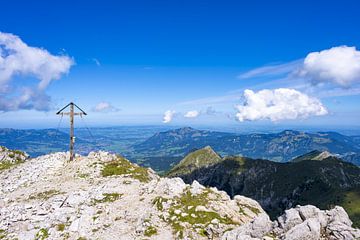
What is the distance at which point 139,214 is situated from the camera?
41.6 meters

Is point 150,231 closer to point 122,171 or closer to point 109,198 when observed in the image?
point 109,198

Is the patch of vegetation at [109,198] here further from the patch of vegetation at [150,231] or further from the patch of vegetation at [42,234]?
the patch of vegetation at [150,231]

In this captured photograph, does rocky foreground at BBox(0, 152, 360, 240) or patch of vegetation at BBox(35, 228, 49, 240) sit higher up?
rocky foreground at BBox(0, 152, 360, 240)

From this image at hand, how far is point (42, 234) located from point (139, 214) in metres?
11.6

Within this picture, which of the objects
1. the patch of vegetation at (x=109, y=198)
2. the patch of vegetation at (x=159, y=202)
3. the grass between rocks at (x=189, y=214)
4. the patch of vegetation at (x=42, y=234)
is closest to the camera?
the patch of vegetation at (x=42, y=234)

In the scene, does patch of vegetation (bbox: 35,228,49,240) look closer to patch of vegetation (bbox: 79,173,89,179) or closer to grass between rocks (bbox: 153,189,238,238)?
grass between rocks (bbox: 153,189,238,238)

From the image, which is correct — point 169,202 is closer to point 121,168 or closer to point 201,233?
point 201,233

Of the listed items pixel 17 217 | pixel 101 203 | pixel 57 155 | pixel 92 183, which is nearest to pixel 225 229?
pixel 101 203

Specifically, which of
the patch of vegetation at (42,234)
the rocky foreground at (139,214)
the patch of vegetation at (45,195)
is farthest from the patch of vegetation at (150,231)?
the patch of vegetation at (45,195)

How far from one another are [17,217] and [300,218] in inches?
1361

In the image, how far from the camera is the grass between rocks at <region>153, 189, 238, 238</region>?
3695 centimetres

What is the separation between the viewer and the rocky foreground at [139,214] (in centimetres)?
A: 3073

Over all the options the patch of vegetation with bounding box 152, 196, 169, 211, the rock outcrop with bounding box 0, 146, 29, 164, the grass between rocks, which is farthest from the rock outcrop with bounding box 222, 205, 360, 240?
the rock outcrop with bounding box 0, 146, 29, 164

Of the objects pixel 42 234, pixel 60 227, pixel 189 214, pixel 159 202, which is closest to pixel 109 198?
pixel 159 202
